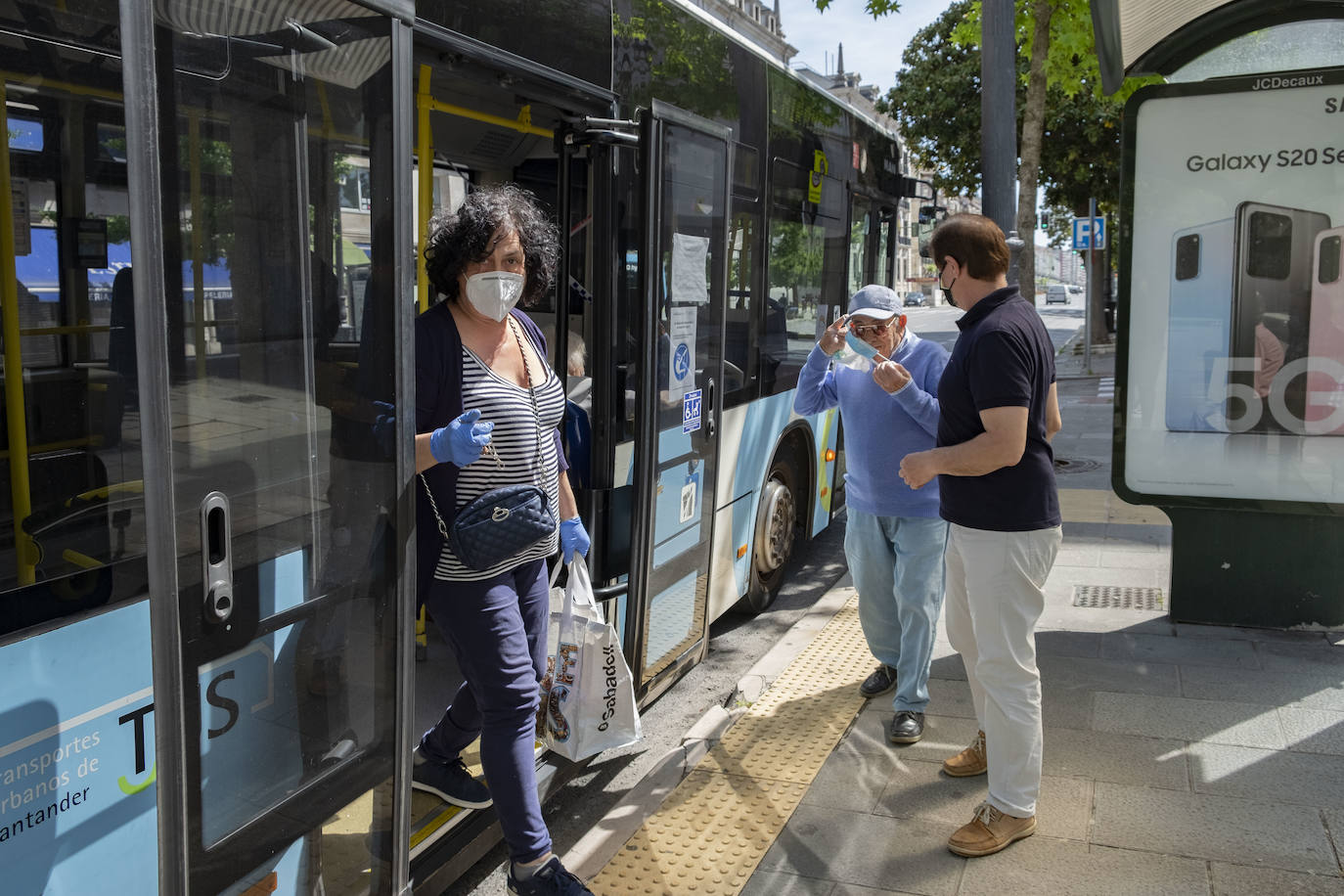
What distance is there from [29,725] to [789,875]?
2.19 meters

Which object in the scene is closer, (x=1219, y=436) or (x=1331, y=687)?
(x=1331, y=687)

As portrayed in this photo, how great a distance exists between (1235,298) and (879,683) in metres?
2.56

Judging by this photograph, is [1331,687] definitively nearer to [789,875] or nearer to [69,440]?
[789,875]

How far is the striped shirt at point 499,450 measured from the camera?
298cm

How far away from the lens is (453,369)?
296 centimetres

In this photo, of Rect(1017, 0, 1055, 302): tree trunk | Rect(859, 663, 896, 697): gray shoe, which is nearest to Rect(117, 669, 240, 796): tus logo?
Rect(859, 663, 896, 697): gray shoe

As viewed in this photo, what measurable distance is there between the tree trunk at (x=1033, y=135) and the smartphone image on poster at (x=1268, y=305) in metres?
5.25

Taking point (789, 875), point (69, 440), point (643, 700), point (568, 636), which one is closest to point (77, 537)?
point (69, 440)

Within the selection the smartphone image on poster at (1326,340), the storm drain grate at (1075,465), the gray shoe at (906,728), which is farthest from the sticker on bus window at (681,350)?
the storm drain grate at (1075,465)

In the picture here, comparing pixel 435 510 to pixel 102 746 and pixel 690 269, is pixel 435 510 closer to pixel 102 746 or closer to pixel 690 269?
pixel 102 746

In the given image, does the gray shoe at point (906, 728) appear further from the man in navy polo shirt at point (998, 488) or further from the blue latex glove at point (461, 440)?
the blue latex glove at point (461, 440)

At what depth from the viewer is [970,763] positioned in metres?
3.97

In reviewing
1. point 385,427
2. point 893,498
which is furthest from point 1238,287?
point 385,427

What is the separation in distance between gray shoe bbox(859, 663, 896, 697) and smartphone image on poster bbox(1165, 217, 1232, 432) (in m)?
2.01
